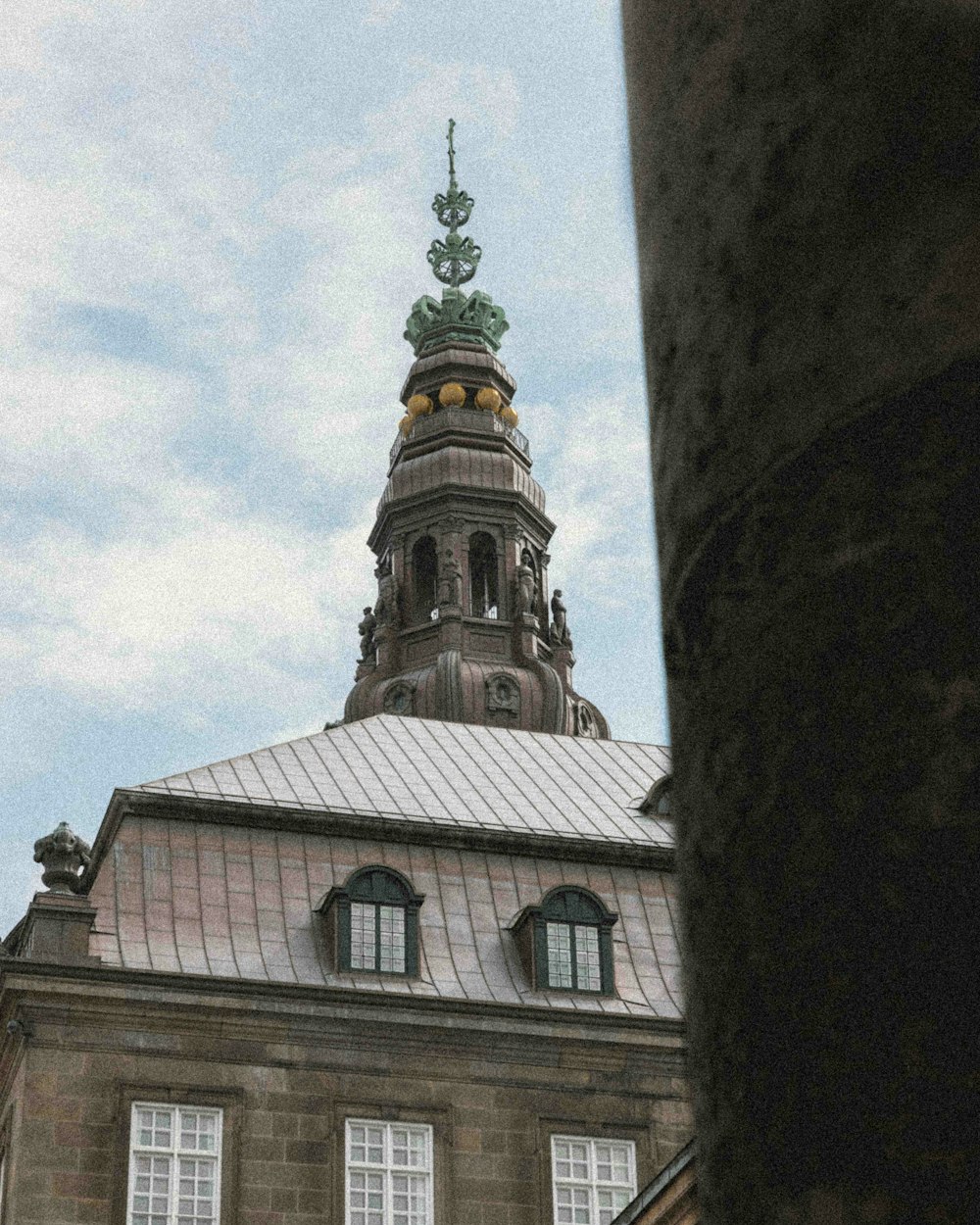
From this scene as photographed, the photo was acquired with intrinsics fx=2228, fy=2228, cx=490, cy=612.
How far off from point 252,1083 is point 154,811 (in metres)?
4.66

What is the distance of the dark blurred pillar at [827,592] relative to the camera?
4.81 ft

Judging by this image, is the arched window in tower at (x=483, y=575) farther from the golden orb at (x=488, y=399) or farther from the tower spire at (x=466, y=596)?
the golden orb at (x=488, y=399)

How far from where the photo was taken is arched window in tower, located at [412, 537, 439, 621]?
6625 cm

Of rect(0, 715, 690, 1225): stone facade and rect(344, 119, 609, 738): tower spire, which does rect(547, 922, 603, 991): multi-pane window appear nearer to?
rect(0, 715, 690, 1225): stone facade

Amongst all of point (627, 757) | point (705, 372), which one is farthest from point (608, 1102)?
point (705, 372)

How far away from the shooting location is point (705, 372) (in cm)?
181

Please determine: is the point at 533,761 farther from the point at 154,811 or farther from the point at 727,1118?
the point at 727,1118

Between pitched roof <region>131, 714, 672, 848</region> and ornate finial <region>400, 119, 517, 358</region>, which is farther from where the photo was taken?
ornate finial <region>400, 119, 517, 358</region>

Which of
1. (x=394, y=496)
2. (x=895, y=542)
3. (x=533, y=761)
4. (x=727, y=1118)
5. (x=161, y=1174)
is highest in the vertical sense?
(x=394, y=496)

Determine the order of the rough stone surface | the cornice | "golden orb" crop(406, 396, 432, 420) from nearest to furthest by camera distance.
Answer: the rough stone surface < the cornice < "golden orb" crop(406, 396, 432, 420)

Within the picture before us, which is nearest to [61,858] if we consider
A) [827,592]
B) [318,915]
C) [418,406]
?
[318,915]

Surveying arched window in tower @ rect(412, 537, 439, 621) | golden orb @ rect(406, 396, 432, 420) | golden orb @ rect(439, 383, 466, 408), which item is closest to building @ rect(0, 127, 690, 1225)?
arched window in tower @ rect(412, 537, 439, 621)

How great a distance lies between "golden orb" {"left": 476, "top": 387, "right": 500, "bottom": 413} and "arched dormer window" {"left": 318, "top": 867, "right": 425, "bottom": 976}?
39.6 m

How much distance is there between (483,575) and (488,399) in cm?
782
